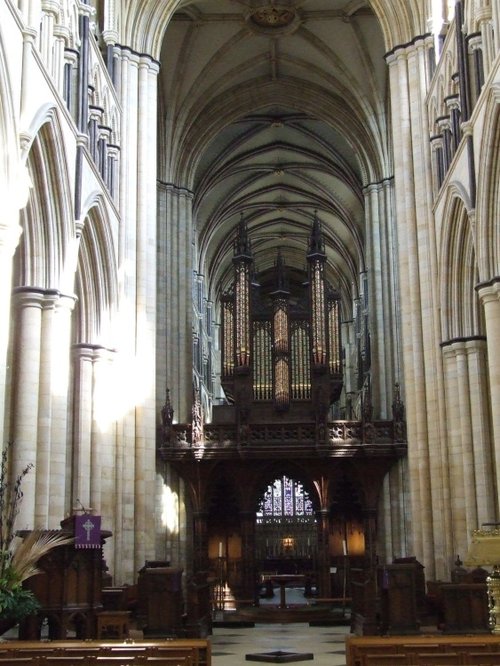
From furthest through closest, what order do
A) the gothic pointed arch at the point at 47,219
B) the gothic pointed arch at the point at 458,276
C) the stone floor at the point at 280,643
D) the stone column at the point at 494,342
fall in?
the gothic pointed arch at the point at 458,276
the stone column at the point at 494,342
the gothic pointed arch at the point at 47,219
the stone floor at the point at 280,643

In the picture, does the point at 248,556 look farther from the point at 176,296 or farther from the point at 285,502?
the point at 285,502

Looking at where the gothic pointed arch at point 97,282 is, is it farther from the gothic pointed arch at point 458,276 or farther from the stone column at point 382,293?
the stone column at point 382,293

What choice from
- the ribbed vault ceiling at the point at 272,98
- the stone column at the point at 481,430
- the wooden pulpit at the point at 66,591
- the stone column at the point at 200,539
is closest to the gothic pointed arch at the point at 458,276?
the stone column at the point at 481,430

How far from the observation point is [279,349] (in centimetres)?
2867

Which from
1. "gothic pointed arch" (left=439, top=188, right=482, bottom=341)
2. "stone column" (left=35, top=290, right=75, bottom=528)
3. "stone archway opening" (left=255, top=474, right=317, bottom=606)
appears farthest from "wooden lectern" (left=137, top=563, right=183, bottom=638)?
"stone archway opening" (left=255, top=474, right=317, bottom=606)

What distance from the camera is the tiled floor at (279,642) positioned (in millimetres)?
13219

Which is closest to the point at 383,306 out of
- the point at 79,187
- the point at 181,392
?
the point at 181,392

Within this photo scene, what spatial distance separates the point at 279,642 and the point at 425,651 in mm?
8751

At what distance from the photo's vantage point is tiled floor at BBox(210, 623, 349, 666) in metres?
13.2

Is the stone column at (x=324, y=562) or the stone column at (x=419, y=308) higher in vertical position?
the stone column at (x=419, y=308)

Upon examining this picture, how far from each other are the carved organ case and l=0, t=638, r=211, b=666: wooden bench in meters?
16.5

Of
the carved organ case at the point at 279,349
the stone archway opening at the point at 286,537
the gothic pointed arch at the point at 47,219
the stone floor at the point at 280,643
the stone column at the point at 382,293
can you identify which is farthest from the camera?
the stone archway opening at the point at 286,537

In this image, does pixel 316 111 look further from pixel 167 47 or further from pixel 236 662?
pixel 236 662

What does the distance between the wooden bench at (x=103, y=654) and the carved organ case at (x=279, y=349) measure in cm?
1652
